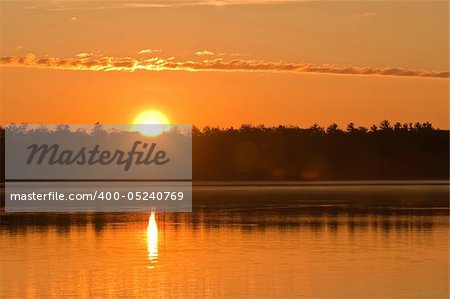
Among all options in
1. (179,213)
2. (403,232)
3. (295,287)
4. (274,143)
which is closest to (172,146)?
(274,143)

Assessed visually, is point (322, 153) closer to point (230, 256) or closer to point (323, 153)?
point (323, 153)

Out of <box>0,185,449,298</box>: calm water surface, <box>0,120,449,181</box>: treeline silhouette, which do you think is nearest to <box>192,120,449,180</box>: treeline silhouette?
<box>0,120,449,181</box>: treeline silhouette

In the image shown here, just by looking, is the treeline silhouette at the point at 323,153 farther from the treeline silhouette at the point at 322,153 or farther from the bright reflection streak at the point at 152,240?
the bright reflection streak at the point at 152,240

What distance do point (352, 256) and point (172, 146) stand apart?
12018cm

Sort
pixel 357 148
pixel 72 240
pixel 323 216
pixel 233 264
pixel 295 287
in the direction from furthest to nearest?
1. pixel 357 148
2. pixel 323 216
3. pixel 72 240
4. pixel 233 264
5. pixel 295 287

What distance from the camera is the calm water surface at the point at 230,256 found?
23.2m

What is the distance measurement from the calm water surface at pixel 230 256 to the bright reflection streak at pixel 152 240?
0.04m

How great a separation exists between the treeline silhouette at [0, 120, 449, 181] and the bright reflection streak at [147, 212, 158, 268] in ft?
367

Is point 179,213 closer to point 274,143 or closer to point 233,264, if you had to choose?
point 233,264

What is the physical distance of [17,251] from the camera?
3111 cm

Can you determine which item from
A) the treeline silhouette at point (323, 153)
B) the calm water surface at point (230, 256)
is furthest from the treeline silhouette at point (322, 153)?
the calm water surface at point (230, 256)

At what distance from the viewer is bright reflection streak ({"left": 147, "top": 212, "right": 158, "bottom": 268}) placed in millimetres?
29531

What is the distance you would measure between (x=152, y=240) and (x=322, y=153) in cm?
12974

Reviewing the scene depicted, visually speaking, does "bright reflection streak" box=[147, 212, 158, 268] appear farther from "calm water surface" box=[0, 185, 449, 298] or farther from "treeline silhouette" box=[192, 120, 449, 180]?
"treeline silhouette" box=[192, 120, 449, 180]
